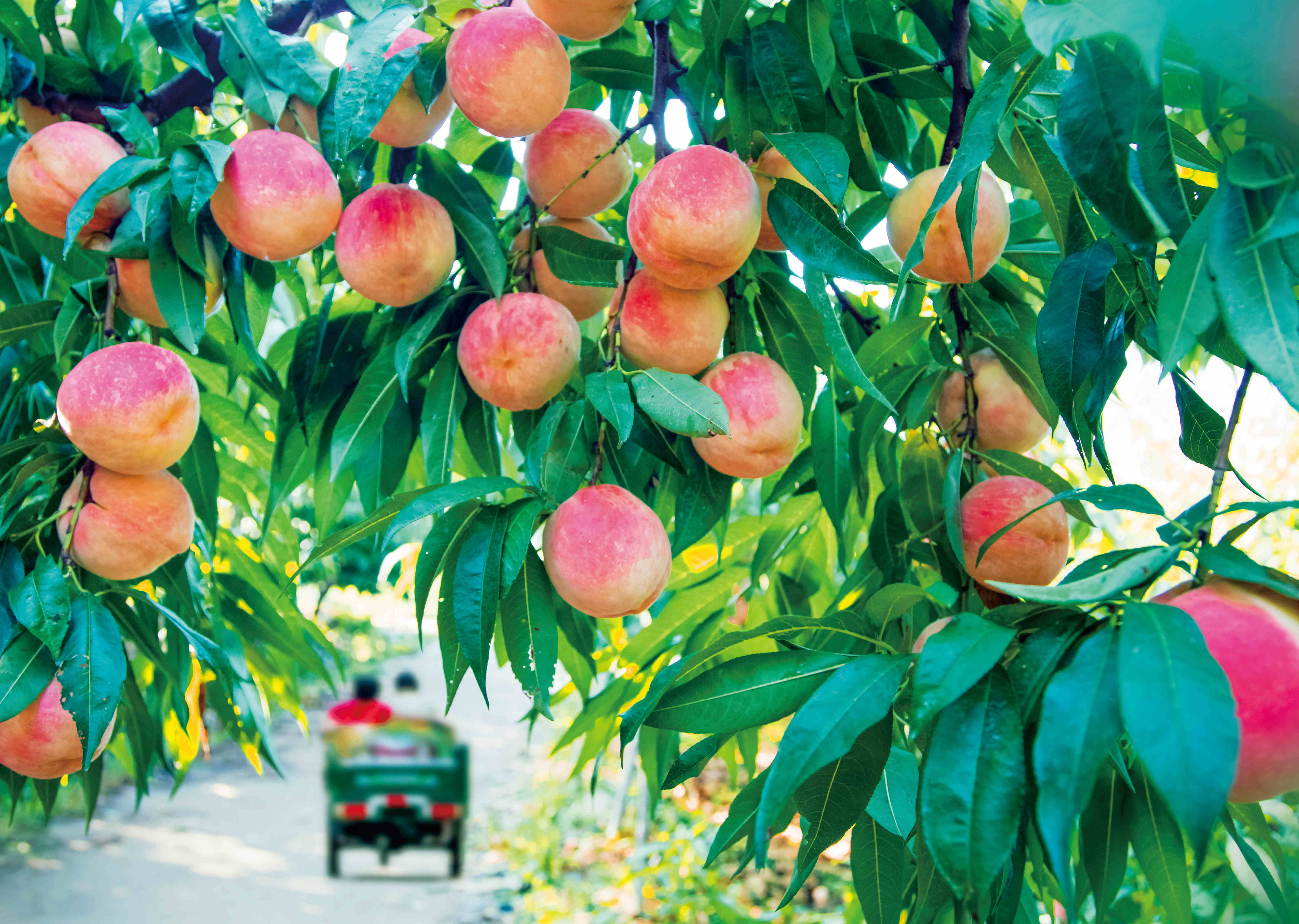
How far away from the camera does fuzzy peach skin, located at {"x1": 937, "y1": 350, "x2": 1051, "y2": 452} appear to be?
→ 99 cm

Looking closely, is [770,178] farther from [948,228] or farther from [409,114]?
[409,114]

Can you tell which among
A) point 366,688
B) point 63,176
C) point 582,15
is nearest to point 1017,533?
point 582,15

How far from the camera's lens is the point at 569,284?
962mm

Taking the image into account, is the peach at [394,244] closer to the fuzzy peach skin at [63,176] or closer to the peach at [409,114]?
the peach at [409,114]

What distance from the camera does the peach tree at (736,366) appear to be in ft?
1.55

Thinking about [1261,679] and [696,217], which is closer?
[1261,679]

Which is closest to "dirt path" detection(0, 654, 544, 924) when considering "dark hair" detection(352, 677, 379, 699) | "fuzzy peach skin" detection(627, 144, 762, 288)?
"dark hair" detection(352, 677, 379, 699)

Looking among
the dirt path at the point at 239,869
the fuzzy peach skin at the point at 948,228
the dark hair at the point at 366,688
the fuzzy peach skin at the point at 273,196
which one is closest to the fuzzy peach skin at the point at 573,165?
the fuzzy peach skin at the point at 273,196

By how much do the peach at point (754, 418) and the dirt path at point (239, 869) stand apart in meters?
3.68

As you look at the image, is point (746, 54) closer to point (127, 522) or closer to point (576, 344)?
point (576, 344)

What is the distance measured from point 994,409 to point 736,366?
31 centimetres

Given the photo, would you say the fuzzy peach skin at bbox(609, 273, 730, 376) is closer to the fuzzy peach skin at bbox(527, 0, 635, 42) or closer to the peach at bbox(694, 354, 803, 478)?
the peach at bbox(694, 354, 803, 478)

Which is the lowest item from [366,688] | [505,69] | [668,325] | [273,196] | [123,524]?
[366,688]

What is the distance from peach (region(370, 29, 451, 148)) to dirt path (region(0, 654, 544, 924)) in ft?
12.4
